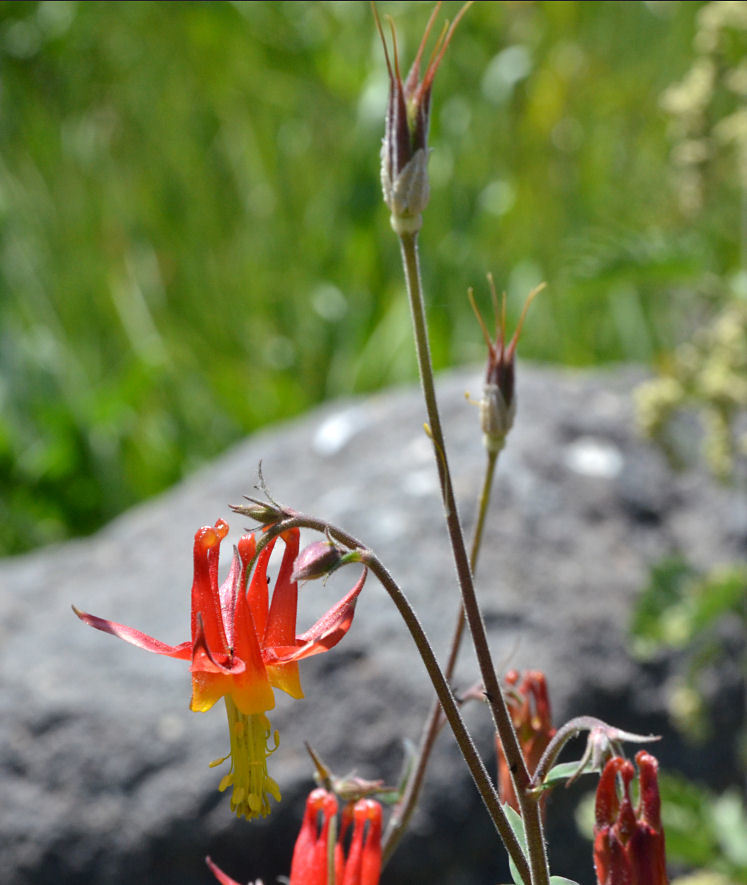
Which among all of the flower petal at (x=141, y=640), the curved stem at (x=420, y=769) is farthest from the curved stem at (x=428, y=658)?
the curved stem at (x=420, y=769)

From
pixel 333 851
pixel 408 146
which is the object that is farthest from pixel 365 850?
pixel 408 146

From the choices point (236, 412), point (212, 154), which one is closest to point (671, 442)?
point (236, 412)

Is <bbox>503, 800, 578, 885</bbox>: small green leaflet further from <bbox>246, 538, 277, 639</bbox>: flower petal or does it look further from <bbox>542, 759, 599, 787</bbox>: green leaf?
<bbox>246, 538, 277, 639</bbox>: flower petal

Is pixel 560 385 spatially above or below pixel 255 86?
below

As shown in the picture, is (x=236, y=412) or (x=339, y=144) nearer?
(x=236, y=412)

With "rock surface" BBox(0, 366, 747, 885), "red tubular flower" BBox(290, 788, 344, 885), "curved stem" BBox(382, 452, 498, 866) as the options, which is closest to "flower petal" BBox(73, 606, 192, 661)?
"red tubular flower" BBox(290, 788, 344, 885)

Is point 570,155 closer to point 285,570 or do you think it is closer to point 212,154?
point 212,154
